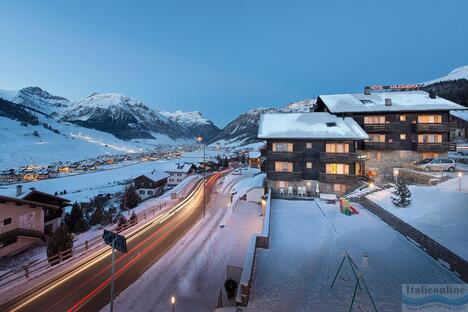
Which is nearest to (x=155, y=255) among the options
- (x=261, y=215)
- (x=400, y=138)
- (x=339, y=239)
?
(x=261, y=215)

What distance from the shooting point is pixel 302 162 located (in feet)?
110

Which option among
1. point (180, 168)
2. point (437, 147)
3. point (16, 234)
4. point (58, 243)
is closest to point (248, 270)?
point (58, 243)

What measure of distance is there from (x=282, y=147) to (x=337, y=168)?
7.87 meters

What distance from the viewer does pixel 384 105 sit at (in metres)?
38.3

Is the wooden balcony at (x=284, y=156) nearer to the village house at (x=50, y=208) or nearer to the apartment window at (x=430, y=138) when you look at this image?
the apartment window at (x=430, y=138)

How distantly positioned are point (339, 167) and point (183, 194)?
31.9m

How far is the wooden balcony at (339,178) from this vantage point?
3197 cm

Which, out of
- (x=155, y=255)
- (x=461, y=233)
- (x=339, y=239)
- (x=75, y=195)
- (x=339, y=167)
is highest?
(x=339, y=167)

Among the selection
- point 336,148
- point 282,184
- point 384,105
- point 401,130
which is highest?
point 384,105

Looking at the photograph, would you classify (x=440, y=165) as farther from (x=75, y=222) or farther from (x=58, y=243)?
(x=75, y=222)

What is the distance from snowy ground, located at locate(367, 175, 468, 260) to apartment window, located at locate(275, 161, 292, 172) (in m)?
11.9

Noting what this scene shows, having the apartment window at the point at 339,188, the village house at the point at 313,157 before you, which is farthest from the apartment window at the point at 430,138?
the apartment window at the point at 339,188

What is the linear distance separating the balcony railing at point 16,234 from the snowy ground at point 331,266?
26.4m

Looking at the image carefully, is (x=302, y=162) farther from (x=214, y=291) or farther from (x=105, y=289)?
(x=105, y=289)
